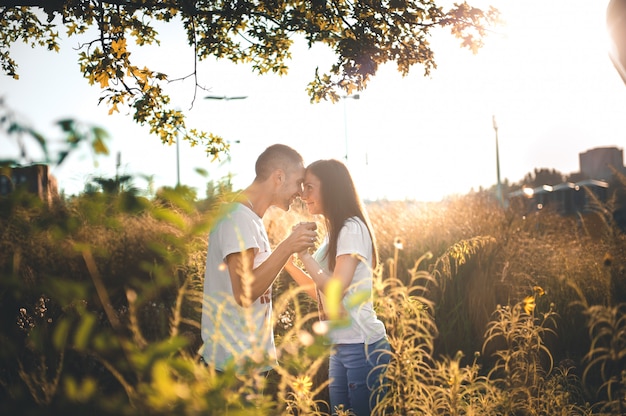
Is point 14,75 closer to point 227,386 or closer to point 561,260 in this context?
point 227,386

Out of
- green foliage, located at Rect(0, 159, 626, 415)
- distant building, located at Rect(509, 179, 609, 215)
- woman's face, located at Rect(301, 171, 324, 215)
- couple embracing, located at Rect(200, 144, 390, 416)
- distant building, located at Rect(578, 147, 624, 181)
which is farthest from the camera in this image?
distant building, located at Rect(578, 147, 624, 181)

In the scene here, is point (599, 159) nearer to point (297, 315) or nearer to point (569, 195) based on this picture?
point (569, 195)

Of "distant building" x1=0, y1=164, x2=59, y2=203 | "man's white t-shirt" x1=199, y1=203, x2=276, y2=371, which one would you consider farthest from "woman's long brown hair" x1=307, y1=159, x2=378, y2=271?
"distant building" x1=0, y1=164, x2=59, y2=203

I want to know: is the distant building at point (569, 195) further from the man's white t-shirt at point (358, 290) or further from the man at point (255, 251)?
Result: the man at point (255, 251)

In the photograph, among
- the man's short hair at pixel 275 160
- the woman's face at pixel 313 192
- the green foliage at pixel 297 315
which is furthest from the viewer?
the woman's face at pixel 313 192

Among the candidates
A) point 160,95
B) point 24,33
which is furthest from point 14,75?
point 160,95

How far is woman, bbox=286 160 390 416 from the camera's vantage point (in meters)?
3.04

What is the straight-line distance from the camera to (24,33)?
6691 mm

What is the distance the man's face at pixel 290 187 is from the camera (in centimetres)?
327

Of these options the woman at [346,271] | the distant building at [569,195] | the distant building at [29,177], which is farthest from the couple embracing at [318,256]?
the distant building at [569,195]

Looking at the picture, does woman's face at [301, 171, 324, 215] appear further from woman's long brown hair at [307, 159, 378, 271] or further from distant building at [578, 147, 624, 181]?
distant building at [578, 147, 624, 181]

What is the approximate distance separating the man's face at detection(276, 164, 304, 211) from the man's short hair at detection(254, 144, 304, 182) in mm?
30

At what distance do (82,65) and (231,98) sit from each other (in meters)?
5.31

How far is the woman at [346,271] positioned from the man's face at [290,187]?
2.5 inches
